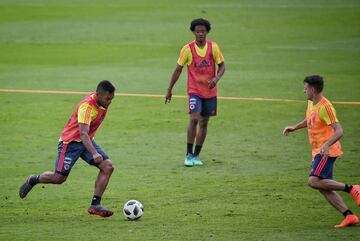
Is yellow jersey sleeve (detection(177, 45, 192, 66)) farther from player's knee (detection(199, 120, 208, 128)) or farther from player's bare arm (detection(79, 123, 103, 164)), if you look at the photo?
player's bare arm (detection(79, 123, 103, 164))

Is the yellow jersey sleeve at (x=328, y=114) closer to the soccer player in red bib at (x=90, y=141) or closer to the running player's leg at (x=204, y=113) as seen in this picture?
the soccer player in red bib at (x=90, y=141)

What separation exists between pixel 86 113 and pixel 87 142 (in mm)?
455

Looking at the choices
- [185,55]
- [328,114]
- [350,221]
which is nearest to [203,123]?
[185,55]

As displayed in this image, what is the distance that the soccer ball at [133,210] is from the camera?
13.3 meters

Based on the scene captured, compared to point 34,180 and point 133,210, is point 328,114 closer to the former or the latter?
point 133,210

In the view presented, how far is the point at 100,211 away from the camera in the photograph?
13477 mm

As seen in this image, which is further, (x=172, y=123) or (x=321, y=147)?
(x=172, y=123)

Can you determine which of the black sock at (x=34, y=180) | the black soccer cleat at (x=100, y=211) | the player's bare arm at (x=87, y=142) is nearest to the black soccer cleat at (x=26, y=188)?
the black sock at (x=34, y=180)

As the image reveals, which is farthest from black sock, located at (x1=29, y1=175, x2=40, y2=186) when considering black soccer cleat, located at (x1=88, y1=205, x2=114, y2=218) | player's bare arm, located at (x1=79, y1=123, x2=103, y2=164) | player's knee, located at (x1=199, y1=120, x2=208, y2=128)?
player's knee, located at (x1=199, y1=120, x2=208, y2=128)

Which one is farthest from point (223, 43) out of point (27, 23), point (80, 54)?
point (27, 23)

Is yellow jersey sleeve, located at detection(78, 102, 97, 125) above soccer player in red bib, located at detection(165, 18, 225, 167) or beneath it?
beneath

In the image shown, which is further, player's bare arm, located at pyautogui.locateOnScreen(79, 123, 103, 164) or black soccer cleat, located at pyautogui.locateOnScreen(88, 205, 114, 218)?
black soccer cleat, located at pyautogui.locateOnScreen(88, 205, 114, 218)

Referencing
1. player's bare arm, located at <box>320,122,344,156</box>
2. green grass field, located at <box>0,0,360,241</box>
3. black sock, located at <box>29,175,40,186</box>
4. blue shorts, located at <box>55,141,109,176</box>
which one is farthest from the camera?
black sock, located at <box>29,175,40,186</box>

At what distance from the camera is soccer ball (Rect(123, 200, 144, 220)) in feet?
43.6
